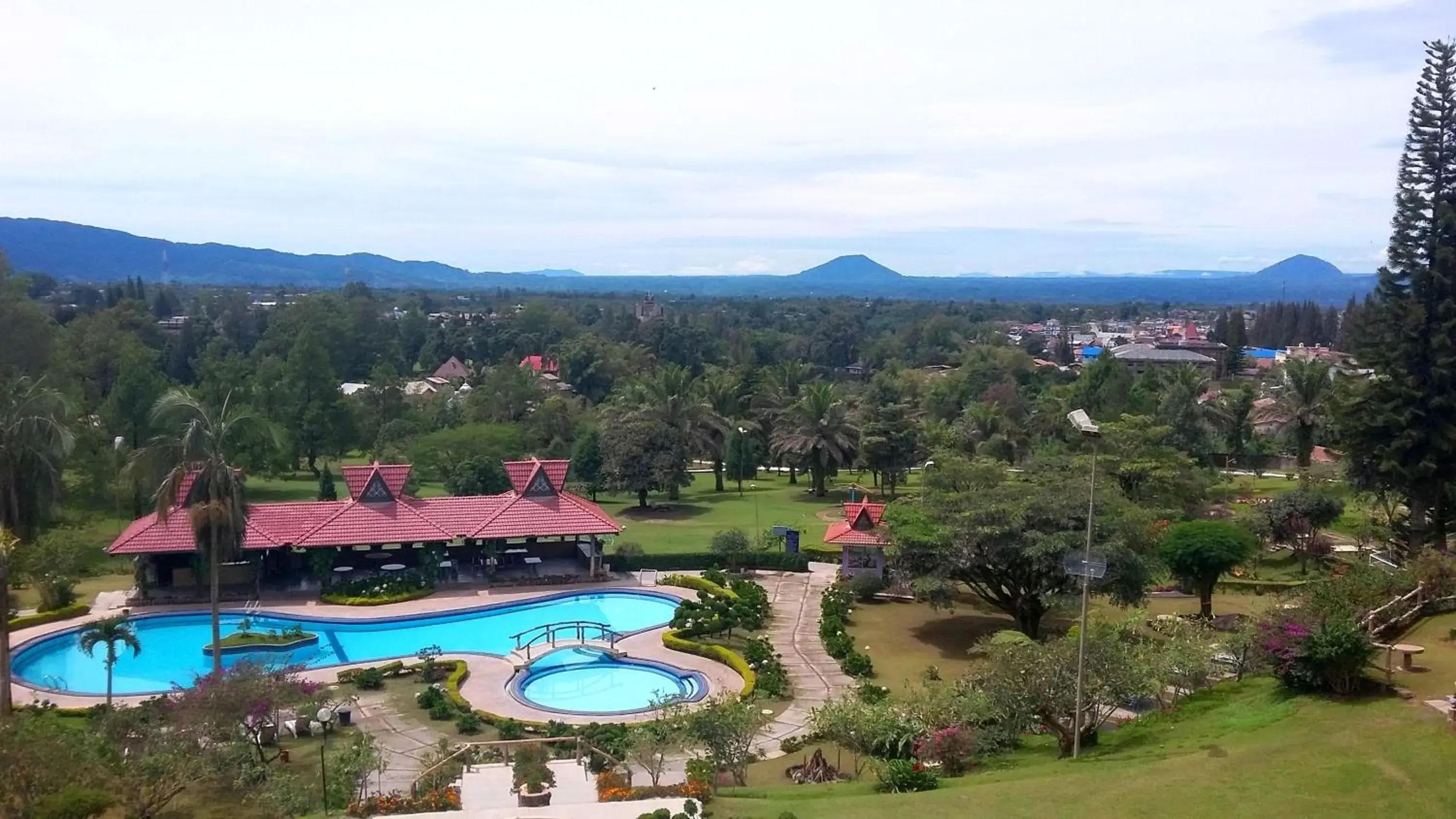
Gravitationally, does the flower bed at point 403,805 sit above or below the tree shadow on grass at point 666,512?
above

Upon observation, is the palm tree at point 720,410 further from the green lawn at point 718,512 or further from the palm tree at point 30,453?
the palm tree at point 30,453

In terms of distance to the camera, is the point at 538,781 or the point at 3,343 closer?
the point at 538,781

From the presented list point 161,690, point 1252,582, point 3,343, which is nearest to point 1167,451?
point 1252,582

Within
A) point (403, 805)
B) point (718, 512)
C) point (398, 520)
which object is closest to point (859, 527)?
point (718, 512)

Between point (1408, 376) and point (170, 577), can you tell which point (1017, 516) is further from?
point (170, 577)

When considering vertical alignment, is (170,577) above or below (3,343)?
below

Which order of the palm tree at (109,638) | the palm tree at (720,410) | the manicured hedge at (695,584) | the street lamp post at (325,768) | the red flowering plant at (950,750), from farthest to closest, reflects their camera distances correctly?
the palm tree at (720,410), the manicured hedge at (695,584), the palm tree at (109,638), the red flowering plant at (950,750), the street lamp post at (325,768)

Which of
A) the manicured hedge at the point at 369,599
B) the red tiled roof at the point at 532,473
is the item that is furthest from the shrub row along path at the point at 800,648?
the manicured hedge at the point at 369,599
